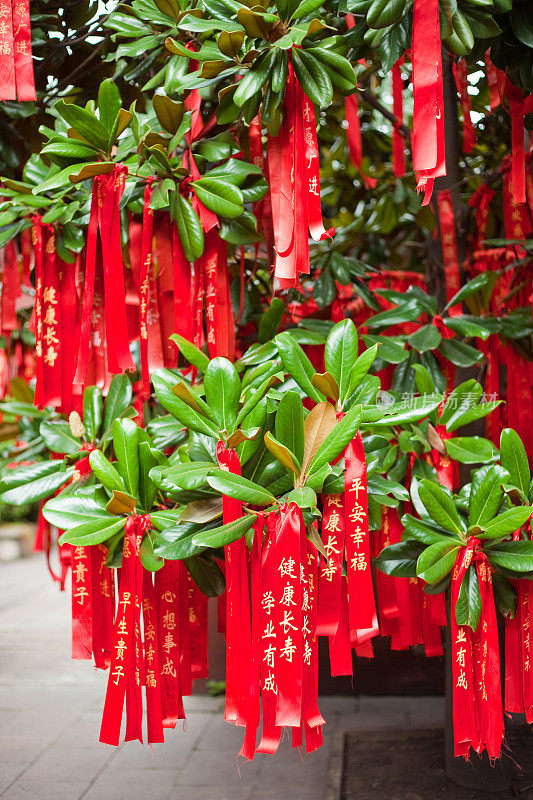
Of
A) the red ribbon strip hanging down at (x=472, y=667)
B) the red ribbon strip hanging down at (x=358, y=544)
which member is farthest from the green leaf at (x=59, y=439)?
the red ribbon strip hanging down at (x=472, y=667)

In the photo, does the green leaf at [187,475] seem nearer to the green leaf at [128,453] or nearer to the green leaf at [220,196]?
the green leaf at [128,453]

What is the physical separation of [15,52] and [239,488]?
105 centimetres

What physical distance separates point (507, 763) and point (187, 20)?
7.20 ft

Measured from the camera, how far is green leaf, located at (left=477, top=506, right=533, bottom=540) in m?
1.32

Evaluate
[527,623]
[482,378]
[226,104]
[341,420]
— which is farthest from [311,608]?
[482,378]

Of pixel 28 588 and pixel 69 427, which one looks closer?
pixel 69 427

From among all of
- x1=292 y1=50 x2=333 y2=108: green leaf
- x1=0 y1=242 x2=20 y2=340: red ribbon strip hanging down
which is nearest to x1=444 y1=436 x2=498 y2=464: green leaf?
x1=292 y1=50 x2=333 y2=108: green leaf

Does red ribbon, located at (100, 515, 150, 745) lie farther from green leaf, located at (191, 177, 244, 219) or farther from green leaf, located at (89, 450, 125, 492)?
green leaf, located at (191, 177, 244, 219)

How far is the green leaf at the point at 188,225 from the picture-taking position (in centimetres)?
151

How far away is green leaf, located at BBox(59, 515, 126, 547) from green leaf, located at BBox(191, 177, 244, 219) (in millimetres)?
611

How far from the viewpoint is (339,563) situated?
130 cm

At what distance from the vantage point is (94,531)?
4.48ft

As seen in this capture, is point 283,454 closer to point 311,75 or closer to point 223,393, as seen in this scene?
point 223,393

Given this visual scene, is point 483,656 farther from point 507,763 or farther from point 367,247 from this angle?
point 367,247
